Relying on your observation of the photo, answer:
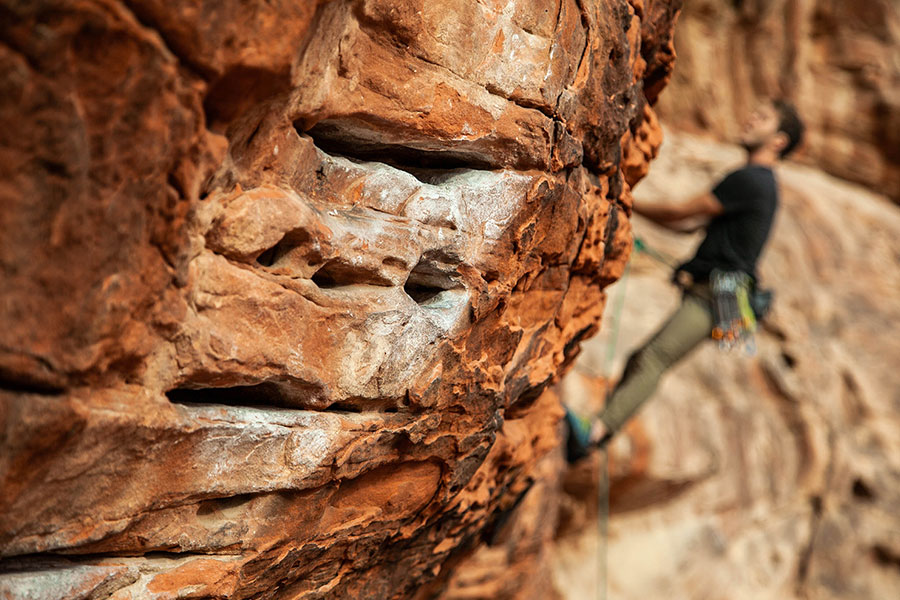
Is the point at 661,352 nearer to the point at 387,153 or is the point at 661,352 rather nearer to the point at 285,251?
the point at 387,153

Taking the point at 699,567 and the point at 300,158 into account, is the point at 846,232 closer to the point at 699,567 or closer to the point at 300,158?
the point at 699,567

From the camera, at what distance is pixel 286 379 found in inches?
56.2

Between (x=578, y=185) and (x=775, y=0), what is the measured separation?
5381mm

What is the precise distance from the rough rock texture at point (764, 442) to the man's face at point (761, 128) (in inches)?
18.2

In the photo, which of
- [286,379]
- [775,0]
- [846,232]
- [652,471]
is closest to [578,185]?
[286,379]

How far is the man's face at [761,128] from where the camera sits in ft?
11.3

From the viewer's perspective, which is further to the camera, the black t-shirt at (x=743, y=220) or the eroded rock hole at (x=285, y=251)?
the black t-shirt at (x=743, y=220)

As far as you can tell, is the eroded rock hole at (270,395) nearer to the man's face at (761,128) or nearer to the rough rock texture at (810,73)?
the man's face at (761,128)

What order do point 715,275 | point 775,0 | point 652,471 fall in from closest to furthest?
point 715,275, point 652,471, point 775,0

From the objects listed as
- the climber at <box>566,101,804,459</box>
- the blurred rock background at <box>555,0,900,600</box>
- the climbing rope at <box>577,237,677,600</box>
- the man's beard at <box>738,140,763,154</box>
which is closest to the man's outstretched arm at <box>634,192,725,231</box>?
the climber at <box>566,101,804,459</box>

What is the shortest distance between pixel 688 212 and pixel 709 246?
177mm

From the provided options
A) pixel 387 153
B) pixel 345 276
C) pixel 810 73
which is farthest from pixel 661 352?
pixel 810 73

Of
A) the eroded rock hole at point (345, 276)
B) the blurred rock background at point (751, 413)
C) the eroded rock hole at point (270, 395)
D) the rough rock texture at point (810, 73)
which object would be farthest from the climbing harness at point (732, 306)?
the rough rock texture at point (810, 73)

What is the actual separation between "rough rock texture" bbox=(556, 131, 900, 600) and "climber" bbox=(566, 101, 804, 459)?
0.21 metres
